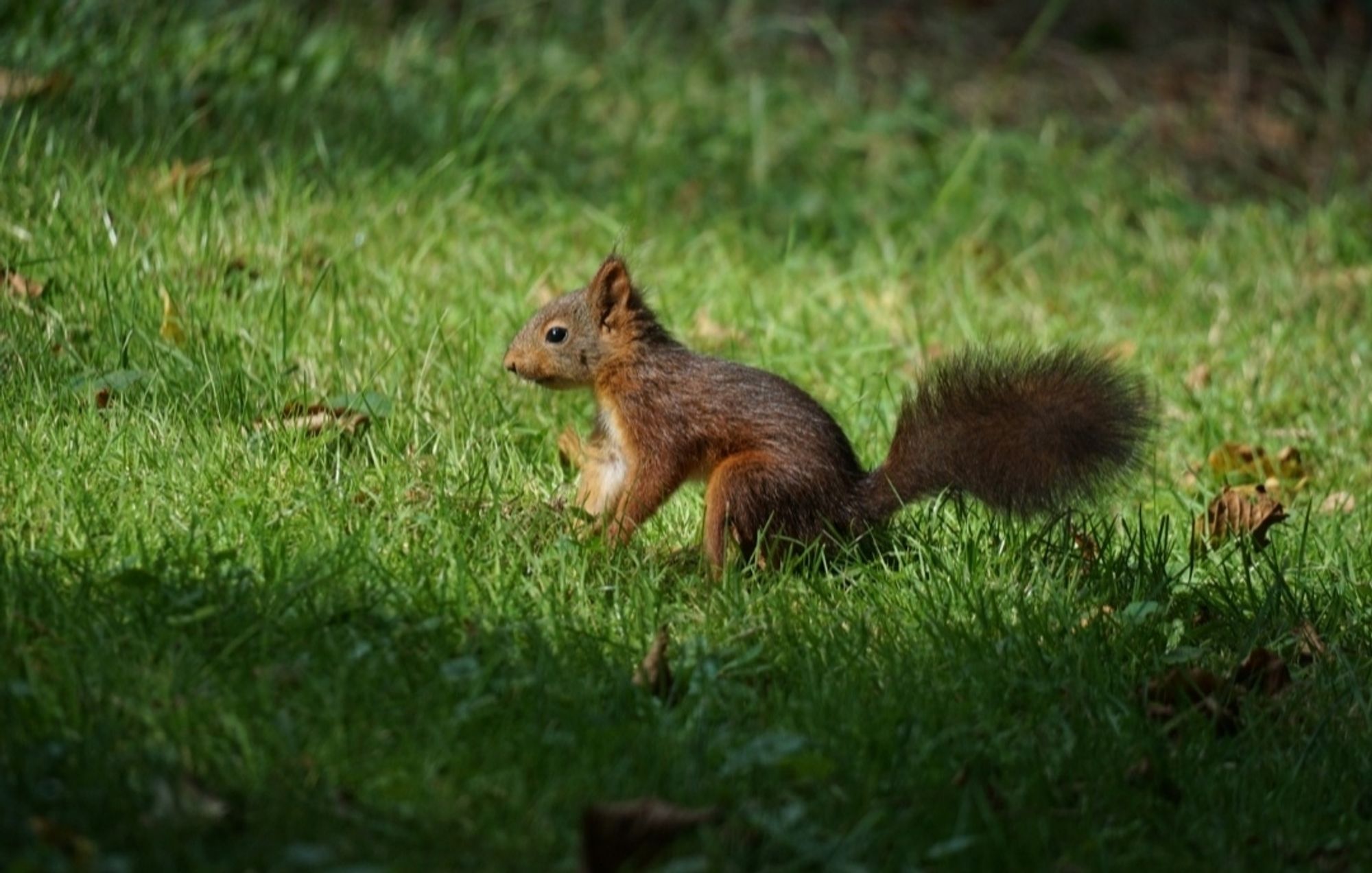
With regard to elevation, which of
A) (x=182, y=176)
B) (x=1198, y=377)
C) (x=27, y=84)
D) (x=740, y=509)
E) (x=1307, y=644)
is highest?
(x=27, y=84)

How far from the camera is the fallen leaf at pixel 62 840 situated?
2.05 metres

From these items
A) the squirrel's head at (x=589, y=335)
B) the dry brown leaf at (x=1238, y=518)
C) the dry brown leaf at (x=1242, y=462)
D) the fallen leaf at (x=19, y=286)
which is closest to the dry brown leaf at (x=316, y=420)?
the squirrel's head at (x=589, y=335)

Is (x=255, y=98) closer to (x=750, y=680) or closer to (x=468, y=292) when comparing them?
(x=468, y=292)

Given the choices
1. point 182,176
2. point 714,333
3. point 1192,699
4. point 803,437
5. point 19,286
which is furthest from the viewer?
point 714,333

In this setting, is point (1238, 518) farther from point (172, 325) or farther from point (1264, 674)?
point (172, 325)

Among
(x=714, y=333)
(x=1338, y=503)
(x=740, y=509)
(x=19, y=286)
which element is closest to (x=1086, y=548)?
(x=740, y=509)

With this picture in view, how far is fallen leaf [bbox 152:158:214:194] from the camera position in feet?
14.9

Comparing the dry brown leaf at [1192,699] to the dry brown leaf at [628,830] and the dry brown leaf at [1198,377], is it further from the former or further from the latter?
the dry brown leaf at [1198,377]

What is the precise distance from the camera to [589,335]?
3.60m

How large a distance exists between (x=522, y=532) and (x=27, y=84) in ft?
8.22

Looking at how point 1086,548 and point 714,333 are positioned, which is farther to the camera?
point 714,333

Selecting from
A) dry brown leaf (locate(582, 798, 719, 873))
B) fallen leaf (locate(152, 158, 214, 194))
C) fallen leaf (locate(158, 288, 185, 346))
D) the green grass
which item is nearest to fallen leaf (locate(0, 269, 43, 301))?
the green grass

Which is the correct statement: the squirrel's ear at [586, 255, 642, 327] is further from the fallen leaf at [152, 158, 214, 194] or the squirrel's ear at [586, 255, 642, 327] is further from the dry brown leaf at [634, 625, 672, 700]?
the fallen leaf at [152, 158, 214, 194]

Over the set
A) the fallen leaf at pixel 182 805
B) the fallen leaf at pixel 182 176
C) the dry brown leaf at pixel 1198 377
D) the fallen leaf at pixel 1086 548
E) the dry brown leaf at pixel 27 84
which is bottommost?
the dry brown leaf at pixel 1198 377
